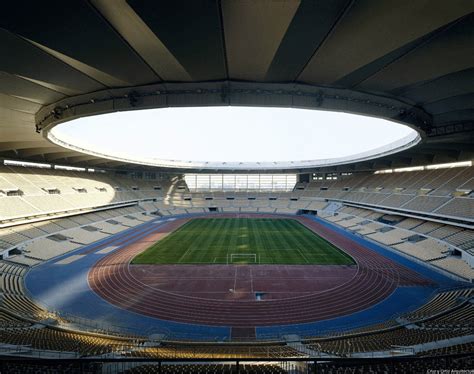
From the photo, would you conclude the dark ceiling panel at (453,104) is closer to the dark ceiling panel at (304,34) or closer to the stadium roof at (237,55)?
the stadium roof at (237,55)

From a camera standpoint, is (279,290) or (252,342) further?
(279,290)

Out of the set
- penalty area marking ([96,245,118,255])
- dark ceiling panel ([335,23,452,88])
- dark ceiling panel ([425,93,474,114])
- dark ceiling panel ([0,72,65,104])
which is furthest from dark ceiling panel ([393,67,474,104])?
penalty area marking ([96,245,118,255])

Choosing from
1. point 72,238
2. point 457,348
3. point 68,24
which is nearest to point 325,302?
point 457,348

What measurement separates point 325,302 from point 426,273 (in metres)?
11.4

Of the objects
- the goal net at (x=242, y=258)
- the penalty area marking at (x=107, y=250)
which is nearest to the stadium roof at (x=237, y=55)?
the goal net at (x=242, y=258)

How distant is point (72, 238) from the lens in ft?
107

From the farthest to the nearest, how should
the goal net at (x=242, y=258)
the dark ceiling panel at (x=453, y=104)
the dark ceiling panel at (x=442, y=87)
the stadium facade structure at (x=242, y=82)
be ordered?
the goal net at (x=242, y=258) < the dark ceiling panel at (x=453, y=104) < the dark ceiling panel at (x=442, y=87) < the stadium facade structure at (x=242, y=82)

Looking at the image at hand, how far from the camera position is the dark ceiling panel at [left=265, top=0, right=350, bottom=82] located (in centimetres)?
563

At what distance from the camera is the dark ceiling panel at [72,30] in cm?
544

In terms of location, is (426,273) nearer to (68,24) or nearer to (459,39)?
(459,39)

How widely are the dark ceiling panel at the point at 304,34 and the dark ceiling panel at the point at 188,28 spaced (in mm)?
1747

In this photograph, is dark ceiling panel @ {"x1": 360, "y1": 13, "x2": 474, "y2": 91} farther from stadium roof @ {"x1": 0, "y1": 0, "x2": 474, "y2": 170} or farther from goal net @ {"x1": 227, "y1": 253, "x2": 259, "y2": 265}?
goal net @ {"x1": 227, "y1": 253, "x2": 259, "y2": 265}

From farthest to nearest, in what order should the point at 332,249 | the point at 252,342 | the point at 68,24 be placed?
the point at 332,249
the point at 252,342
the point at 68,24

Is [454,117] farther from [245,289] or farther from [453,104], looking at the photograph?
[245,289]
